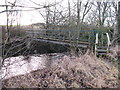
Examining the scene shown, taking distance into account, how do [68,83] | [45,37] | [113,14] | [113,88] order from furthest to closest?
[45,37] < [113,14] < [68,83] < [113,88]

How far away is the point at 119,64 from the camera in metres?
5.18

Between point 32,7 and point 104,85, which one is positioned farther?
point 104,85

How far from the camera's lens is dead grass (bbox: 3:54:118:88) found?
3.64 metres

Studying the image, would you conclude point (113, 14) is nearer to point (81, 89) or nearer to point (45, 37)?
point (45, 37)

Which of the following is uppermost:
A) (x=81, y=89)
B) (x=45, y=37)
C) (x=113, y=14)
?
(x=113, y=14)

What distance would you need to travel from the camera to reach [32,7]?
174 cm

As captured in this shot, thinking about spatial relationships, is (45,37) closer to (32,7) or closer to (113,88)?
(113,88)

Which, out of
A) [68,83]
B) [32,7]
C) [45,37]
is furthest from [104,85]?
[45,37]

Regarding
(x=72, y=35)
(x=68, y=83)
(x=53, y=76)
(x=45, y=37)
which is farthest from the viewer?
(x=45, y=37)

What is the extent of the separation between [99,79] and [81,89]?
2.36 feet

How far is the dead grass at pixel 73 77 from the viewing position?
3.64m

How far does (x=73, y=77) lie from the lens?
405 centimetres

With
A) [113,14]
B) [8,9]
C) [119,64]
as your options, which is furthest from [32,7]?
[113,14]

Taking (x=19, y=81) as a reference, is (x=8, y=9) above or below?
above
